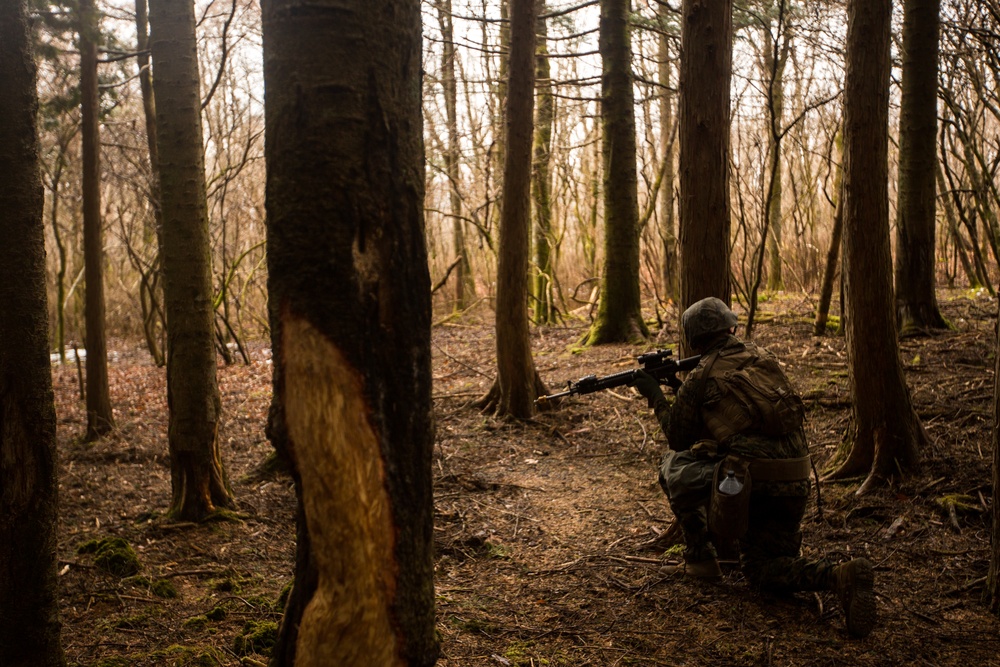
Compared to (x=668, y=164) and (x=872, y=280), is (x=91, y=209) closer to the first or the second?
(x=872, y=280)

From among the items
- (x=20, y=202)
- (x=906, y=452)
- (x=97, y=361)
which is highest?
(x=20, y=202)

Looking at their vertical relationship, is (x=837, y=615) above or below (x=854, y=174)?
below

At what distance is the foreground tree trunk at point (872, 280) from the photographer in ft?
18.8

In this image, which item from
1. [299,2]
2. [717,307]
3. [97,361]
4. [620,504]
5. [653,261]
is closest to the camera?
[299,2]

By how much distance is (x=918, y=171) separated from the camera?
8.65 m

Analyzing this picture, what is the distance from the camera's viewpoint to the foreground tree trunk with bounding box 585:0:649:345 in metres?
11.8

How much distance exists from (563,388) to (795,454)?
531 cm

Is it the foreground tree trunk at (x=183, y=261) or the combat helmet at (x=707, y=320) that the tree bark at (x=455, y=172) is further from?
the combat helmet at (x=707, y=320)

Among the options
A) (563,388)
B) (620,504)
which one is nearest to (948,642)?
(620,504)

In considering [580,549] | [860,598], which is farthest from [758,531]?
[580,549]

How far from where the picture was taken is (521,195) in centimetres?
862

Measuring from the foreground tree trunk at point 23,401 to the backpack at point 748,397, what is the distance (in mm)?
3436

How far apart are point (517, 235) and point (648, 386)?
14.5 feet

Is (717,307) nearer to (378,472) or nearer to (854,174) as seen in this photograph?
(854,174)
